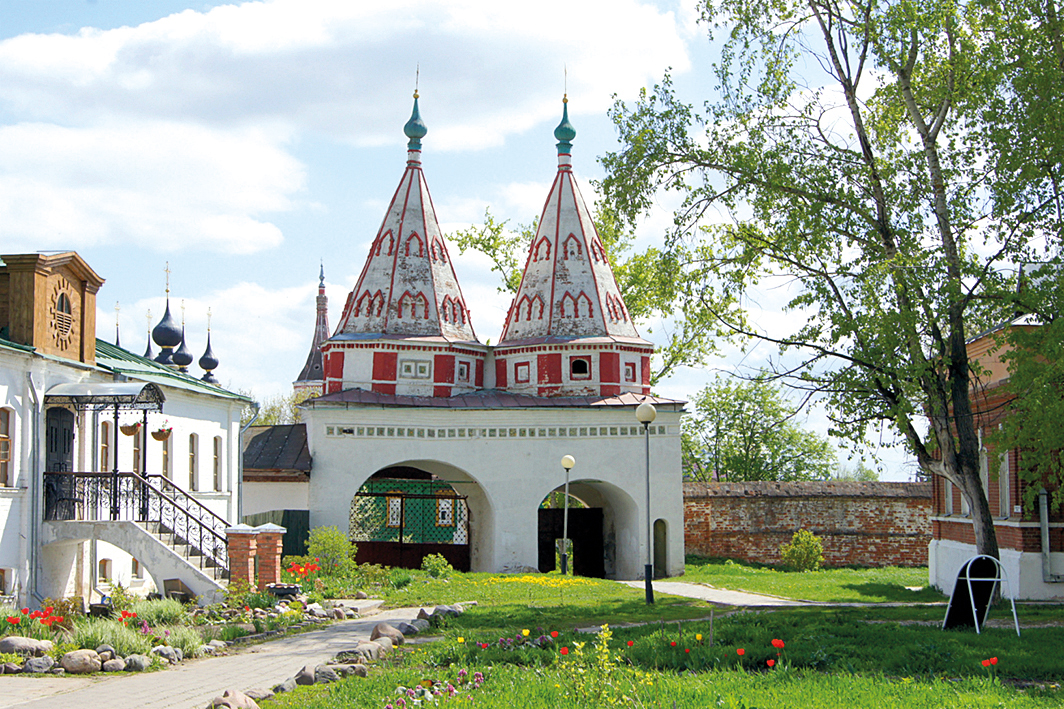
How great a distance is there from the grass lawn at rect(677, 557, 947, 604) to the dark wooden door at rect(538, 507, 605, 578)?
2.58 metres

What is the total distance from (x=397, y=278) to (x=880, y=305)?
15831mm

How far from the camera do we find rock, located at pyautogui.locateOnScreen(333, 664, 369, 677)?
9.70 meters

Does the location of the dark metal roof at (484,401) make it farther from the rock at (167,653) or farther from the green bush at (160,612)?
the rock at (167,653)

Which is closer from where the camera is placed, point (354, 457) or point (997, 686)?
point (997, 686)

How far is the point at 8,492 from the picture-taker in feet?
50.9

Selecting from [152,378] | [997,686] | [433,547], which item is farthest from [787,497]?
[997,686]

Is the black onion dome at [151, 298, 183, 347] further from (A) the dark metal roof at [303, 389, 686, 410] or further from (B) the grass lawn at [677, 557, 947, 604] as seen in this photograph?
(B) the grass lawn at [677, 557, 947, 604]

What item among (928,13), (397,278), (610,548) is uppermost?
(928,13)

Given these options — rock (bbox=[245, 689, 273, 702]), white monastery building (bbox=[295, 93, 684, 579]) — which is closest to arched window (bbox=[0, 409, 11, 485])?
rock (bbox=[245, 689, 273, 702])

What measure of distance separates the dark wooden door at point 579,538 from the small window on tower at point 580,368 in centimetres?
379

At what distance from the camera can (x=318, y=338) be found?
59656 millimetres

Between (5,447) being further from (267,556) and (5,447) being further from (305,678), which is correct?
(305,678)

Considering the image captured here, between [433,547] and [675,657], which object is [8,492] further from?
[433,547]

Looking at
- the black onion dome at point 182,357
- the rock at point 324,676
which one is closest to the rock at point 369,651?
the rock at point 324,676
